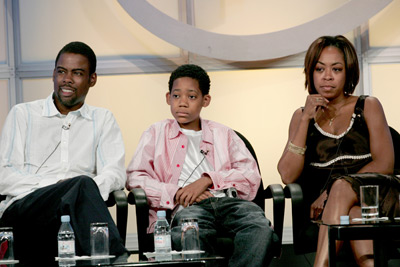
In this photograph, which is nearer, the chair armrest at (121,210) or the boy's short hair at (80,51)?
the chair armrest at (121,210)

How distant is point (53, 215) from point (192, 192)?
773 mm

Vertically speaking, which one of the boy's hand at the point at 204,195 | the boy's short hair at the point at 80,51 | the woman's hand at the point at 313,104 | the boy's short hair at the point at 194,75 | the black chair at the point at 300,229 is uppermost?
the boy's short hair at the point at 80,51

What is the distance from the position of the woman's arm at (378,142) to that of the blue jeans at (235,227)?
0.67 m

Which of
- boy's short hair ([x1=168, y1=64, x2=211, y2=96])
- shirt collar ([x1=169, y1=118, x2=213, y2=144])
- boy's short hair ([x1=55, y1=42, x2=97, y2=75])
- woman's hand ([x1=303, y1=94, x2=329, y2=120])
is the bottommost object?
shirt collar ([x1=169, y1=118, x2=213, y2=144])

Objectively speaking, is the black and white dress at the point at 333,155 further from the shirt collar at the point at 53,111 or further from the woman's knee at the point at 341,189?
the shirt collar at the point at 53,111

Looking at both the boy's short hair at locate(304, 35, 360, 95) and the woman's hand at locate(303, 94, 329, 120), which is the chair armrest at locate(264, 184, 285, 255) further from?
the boy's short hair at locate(304, 35, 360, 95)

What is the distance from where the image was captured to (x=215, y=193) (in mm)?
3518

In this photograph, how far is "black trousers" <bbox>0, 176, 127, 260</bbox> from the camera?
2.80 m

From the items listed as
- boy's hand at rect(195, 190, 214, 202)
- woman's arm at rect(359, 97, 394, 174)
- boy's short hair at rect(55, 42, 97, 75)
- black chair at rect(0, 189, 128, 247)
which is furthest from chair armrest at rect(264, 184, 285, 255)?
boy's short hair at rect(55, 42, 97, 75)

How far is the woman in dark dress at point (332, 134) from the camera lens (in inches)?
137

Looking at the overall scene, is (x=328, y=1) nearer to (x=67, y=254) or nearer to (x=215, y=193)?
(x=215, y=193)

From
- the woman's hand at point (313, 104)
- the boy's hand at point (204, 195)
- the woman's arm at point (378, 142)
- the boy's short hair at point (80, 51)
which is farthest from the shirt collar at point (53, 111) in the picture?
the woman's arm at point (378, 142)

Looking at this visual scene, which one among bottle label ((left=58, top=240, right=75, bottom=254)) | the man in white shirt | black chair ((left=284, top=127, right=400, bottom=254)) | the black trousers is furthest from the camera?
the man in white shirt

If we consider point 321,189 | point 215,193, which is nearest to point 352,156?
point 321,189
